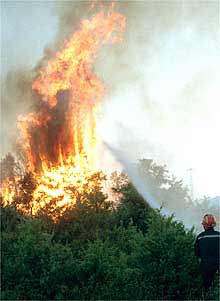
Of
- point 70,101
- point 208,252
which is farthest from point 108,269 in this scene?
point 70,101

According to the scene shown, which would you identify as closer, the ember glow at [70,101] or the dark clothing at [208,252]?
the dark clothing at [208,252]

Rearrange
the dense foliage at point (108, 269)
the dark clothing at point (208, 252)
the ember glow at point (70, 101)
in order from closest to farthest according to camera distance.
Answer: the dark clothing at point (208, 252)
the dense foliage at point (108, 269)
the ember glow at point (70, 101)

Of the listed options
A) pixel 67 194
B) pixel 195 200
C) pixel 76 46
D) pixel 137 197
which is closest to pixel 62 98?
pixel 76 46

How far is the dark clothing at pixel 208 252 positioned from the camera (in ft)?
34.2

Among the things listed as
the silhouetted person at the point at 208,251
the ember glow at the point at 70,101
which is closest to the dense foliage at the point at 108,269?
the silhouetted person at the point at 208,251

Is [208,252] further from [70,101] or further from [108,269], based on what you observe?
[70,101]

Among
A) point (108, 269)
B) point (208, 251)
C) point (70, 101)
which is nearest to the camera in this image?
point (208, 251)

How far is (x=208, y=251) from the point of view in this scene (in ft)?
34.3

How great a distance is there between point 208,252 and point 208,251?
0.03 metres

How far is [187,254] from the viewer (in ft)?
37.2

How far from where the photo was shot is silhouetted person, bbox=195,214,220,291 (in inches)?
411

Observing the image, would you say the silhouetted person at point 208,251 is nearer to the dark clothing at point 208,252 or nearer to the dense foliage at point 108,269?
the dark clothing at point 208,252

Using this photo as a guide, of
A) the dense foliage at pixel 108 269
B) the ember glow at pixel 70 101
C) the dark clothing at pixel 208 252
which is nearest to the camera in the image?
the dark clothing at pixel 208 252

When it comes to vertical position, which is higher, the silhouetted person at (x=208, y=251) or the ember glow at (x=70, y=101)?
the ember glow at (x=70, y=101)
